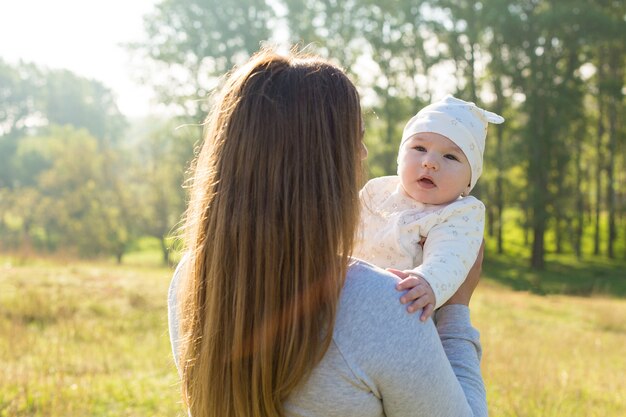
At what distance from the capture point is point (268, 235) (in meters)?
1.54

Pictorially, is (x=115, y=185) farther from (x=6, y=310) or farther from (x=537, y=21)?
(x=6, y=310)

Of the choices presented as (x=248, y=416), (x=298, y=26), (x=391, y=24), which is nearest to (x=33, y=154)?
(x=298, y=26)

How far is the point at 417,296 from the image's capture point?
5.09 ft

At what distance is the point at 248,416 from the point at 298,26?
90.0 ft

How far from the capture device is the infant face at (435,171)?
2325 millimetres

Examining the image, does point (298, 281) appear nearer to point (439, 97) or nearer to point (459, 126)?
point (459, 126)

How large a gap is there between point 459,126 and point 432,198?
0.29m

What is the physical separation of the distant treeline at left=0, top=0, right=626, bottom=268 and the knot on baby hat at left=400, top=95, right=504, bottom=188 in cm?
1967

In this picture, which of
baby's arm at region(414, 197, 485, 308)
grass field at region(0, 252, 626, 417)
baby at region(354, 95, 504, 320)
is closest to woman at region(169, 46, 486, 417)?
baby's arm at region(414, 197, 485, 308)

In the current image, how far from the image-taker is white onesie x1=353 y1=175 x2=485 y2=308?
1.97 meters

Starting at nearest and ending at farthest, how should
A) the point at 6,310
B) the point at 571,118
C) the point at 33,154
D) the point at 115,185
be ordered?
the point at 6,310
the point at 571,118
the point at 115,185
the point at 33,154

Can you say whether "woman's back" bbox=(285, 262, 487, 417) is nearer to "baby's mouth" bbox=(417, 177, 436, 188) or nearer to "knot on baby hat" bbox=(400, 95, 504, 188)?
"baby's mouth" bbox=(417, 177, 436, 188)

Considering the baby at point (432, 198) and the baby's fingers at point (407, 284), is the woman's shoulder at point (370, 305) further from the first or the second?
the baby at point (432, 198)

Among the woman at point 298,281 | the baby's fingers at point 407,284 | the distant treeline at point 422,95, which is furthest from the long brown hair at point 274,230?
the distant treeline at point 422,95
